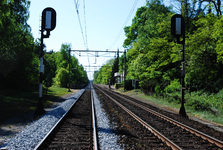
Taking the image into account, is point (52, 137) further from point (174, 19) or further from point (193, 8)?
point (193, 8)

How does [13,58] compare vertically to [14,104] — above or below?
above

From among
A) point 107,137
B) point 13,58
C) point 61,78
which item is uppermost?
point 13,58

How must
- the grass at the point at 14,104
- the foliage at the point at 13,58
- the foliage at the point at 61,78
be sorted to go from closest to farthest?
the grass at the point at 14,104 → the foliage at the point at 13,58 → the foliage at the point at 61,78

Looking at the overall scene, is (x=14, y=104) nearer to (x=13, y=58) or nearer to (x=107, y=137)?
(x=13, y=58)

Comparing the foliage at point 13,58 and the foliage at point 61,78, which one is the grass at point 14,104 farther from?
the foliage at point 61,78

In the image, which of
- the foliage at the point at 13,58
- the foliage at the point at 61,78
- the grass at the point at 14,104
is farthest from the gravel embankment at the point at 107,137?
the foliage at the point at 61,78

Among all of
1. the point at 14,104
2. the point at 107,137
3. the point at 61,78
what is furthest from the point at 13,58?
the point at 61,78

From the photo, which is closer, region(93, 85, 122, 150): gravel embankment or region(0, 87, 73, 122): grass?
region(93, 85, 122, 150): gravel embankment

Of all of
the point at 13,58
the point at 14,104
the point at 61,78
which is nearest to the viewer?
the point at 14,104

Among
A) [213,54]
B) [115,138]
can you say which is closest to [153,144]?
[115,138]

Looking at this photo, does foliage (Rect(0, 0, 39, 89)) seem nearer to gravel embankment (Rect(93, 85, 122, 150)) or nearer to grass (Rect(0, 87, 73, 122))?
grass (Rect(0, 87, 73, 122))

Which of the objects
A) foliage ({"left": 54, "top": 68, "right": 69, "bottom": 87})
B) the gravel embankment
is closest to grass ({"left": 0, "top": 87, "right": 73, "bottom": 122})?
the gravel embankment

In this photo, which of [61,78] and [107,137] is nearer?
[107,137]

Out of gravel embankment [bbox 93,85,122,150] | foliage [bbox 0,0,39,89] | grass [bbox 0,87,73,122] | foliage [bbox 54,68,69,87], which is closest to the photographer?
gravel embankment [bbox 93,85,122,150]
